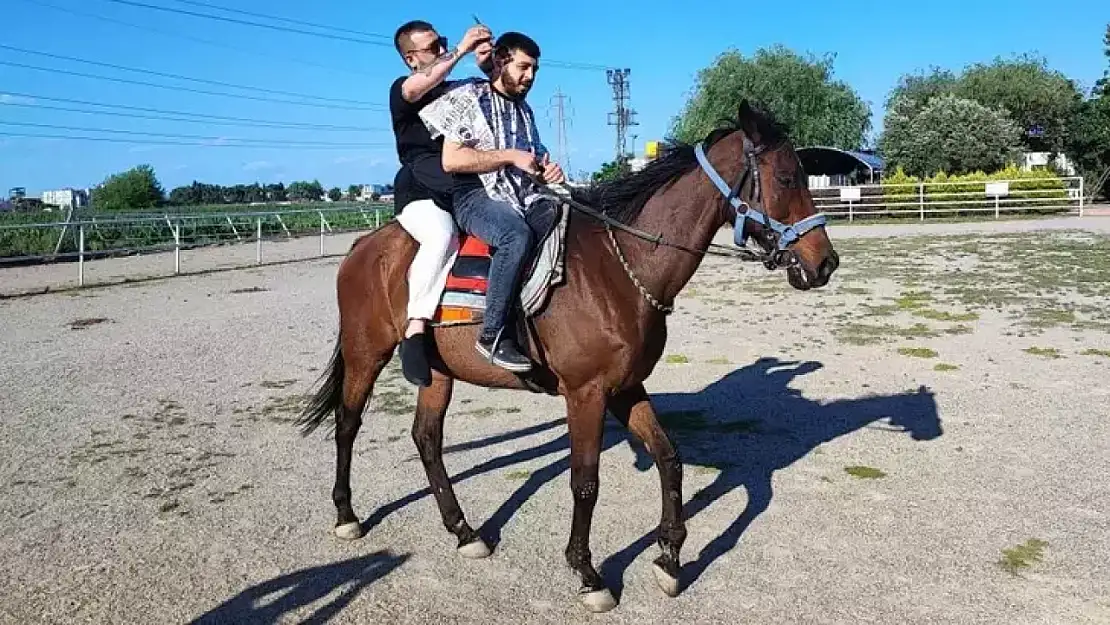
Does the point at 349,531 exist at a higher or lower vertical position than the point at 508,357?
lower

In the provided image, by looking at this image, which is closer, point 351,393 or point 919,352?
point 351,393

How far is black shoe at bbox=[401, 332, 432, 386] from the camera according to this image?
4.41m

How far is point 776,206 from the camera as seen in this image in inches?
152

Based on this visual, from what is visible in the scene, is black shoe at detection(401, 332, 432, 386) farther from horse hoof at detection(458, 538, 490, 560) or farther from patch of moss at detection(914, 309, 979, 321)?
patch of moss at detection(914, 309, 979, 321)

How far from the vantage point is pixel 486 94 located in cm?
416

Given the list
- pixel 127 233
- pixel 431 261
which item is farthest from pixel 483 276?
pixel 127 233

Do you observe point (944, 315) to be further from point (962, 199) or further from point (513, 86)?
point (962, 199)

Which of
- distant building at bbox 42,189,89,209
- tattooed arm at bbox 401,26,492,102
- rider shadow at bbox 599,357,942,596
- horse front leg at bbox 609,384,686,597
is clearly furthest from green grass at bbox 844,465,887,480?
distant building at bbox 42,189,89,209

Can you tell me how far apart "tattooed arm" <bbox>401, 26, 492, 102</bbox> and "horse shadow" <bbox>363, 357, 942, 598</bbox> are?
8.22 ft

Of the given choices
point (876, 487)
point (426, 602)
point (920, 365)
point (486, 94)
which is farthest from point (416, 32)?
point (920, 365)

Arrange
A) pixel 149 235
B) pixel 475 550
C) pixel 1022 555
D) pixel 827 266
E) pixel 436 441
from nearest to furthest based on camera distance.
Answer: pixel 827 266
pixel 1022 555
pixel 475 550
pixel 436 441
pixel 149 235

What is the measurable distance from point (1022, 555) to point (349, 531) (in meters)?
3.62

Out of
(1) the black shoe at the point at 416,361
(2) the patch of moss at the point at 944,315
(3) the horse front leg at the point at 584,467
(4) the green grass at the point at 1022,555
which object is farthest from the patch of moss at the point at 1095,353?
(1) the black shoe at the point at 416,361

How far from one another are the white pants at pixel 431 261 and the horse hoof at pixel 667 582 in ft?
5.78
